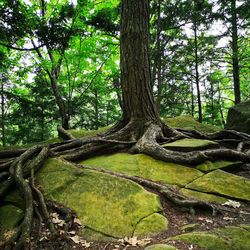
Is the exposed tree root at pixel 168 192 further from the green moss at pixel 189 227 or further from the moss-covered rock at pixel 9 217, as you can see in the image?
the moss-covered rock at pixel 9 217

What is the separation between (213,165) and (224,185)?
29.2 inches

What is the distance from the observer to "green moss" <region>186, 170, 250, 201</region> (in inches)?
163

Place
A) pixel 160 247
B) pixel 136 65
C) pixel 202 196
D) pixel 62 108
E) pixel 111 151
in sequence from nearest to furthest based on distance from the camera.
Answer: pixel 160 247
pixel 202 196
pixel 111 151
pixel 136 65
pixel 62 108

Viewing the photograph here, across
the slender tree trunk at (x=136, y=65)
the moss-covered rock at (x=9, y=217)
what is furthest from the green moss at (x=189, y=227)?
the slender tree trunk at (x=136, y=65)

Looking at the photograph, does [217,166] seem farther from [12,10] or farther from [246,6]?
[246,6]

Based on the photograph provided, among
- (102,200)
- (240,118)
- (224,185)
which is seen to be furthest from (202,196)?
(240,118)

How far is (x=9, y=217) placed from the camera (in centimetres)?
346

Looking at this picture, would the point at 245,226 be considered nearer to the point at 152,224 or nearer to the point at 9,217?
the point at 152,224

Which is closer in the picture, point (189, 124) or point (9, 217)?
point (9, 217)

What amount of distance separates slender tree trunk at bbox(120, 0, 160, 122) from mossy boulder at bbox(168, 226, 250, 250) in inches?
140

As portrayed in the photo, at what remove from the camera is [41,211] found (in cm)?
348

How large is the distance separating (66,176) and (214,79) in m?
14.3

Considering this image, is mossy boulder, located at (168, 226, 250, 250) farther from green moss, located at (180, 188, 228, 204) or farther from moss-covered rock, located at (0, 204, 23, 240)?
moss-covered rock, located at (0, 204, 23, 240)

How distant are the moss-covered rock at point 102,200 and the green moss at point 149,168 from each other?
70 cm
